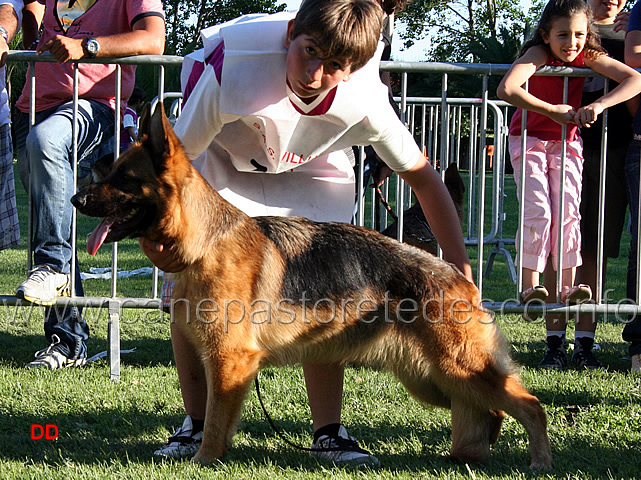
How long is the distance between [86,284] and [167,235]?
5078 mm

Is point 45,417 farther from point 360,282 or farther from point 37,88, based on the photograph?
point 37,88

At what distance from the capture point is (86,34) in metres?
4.91

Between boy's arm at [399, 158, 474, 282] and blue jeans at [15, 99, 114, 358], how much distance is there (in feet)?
7.70

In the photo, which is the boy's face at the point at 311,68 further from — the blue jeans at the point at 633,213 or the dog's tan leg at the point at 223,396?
the blue jeans at the point at 633,213

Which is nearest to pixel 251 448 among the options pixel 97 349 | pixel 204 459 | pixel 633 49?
pixel 204 459

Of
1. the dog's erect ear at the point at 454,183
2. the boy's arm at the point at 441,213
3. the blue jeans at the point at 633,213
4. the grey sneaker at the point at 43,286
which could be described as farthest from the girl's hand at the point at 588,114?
the grey sneaker at the point at 43,286

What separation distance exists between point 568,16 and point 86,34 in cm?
330

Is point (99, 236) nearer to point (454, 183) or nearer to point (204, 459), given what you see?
point (204, 459)

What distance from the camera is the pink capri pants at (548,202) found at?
4.91m

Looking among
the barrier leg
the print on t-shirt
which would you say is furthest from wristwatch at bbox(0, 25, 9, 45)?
the barrier leg

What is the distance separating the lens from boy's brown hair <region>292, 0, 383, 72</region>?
289 centimetres

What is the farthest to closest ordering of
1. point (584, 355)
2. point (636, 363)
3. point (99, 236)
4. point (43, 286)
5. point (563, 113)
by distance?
point (584, 355)
point (636, 363)
point (563, 113)
point (43, 286)
point (99, 236)

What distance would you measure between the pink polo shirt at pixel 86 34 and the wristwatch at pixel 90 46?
0.36 m

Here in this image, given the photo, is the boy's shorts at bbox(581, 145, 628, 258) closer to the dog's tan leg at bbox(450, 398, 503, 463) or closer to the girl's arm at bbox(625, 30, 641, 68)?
the girl's arm at bbox(625, 30, 641, 68)
